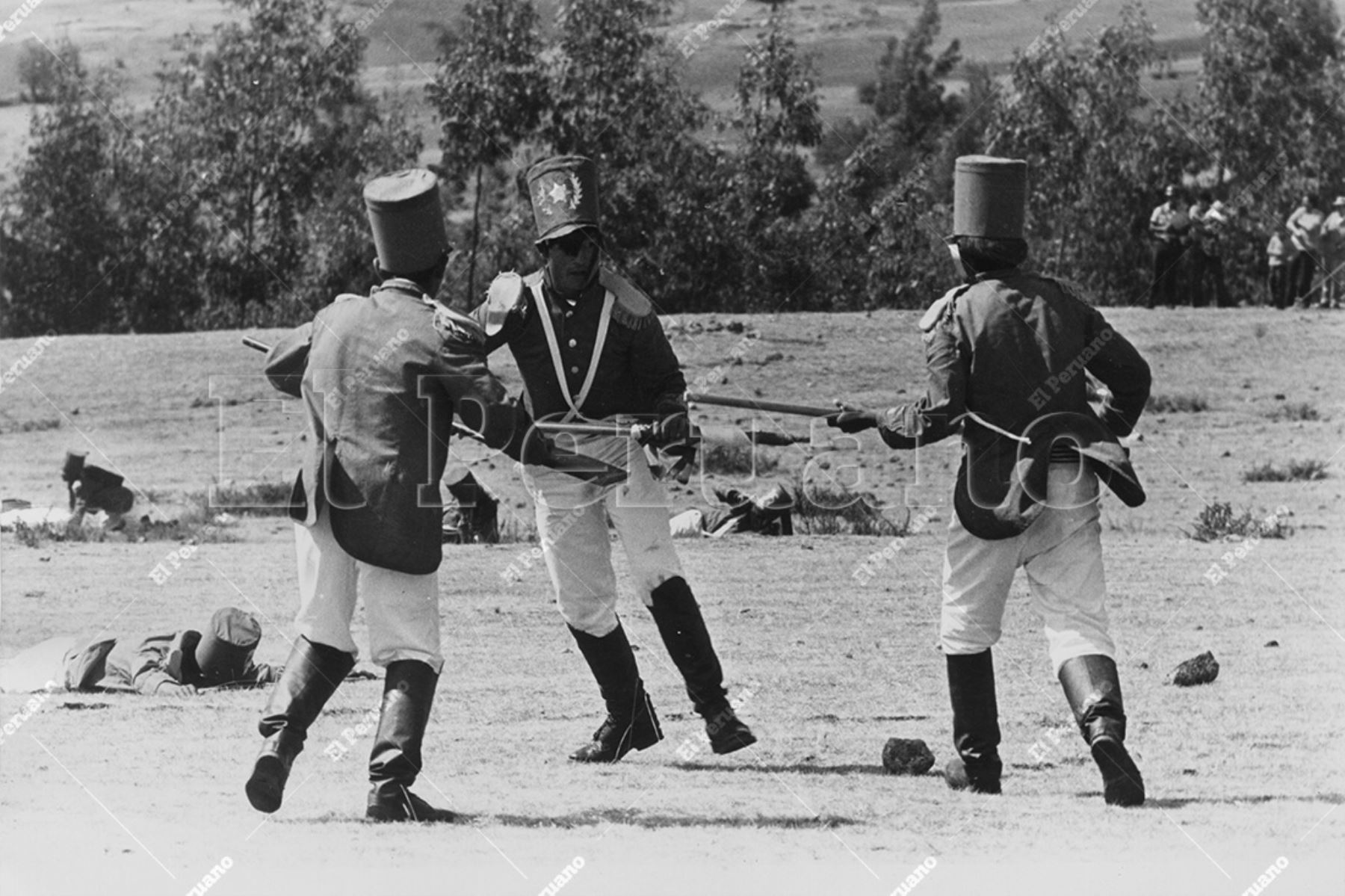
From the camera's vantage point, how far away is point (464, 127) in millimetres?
26953

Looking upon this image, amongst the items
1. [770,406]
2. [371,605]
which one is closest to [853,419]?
[770,406]

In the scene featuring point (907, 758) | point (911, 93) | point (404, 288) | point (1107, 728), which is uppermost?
point (404, 288)

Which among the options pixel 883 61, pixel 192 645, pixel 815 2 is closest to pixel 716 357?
pixel 192 645

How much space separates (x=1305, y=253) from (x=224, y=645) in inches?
804

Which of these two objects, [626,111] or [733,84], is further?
[733,84]

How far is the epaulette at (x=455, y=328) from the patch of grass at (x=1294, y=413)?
14.5m

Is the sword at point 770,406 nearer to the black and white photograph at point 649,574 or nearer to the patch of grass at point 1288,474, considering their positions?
the black and white photograph at point 649,574

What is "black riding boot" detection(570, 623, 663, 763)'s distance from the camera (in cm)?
766

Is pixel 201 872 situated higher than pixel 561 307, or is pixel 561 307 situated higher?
pixel 561 307

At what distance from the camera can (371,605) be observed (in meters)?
6.70

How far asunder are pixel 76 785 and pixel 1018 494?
3130 mm

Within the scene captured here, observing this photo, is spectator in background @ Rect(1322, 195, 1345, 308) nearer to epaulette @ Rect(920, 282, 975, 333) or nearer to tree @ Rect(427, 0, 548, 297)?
tree @ Rect(427, 0, 548, 297)

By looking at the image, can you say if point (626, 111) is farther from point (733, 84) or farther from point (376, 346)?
point (376, 346)

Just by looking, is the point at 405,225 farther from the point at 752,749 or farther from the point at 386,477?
the point at 752,749
